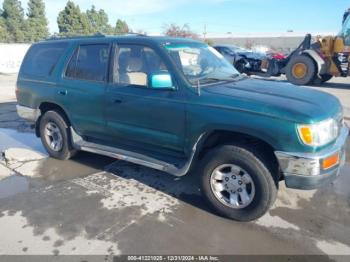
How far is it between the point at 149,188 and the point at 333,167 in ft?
7.18

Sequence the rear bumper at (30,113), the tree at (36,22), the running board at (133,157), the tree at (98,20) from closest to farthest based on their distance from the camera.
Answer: the running board at (133,157) → the rear bumper at (30,113) → the tree at (36,22) → the tree at (98,20)

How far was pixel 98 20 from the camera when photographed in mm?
66562

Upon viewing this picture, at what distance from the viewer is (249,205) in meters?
3.32

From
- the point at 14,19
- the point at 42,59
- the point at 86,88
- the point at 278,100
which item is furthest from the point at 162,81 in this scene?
the point at 14,19

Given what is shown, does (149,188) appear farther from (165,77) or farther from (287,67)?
(287,67)

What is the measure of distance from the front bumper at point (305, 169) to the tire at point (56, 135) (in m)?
3.29

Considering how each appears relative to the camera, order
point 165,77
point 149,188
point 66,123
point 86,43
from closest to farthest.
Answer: point 165,77 < point 149,188 < point 86,43 < point 66,123

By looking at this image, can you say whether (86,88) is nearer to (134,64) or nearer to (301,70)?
(134,64)

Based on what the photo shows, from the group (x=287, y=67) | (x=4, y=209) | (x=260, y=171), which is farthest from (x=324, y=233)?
(x=287, y=67)

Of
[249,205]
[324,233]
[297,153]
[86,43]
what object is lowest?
[324,233]

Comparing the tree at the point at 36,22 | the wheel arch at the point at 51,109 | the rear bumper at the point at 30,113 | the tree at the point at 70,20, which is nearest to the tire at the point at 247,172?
the wheel arch at the point at 51,109

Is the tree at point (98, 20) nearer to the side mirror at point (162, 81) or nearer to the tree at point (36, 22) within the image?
the tree at point (36, 22)

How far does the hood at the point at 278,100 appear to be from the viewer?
9.64 feet

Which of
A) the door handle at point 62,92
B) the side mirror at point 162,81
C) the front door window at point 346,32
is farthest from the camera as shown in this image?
the front door window at point 346,32
